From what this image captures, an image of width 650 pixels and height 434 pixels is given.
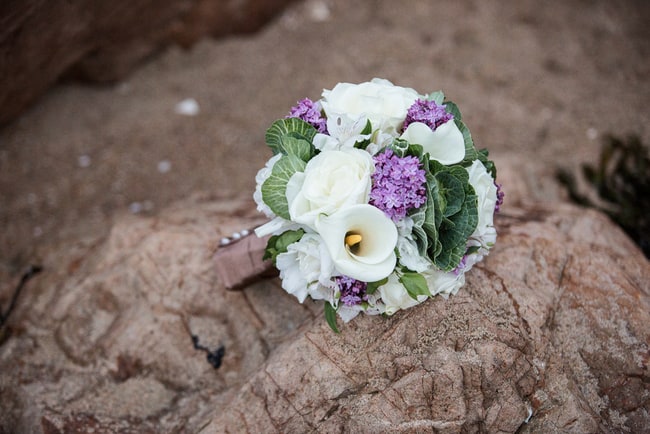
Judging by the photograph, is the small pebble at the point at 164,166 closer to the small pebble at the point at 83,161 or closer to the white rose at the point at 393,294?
the small pebble at the point at 83,161

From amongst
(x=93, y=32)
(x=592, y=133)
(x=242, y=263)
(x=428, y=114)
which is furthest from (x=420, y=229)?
(x=93, y=32)

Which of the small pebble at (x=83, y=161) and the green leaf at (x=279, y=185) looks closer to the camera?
the green leaf at (x=279, y=185)

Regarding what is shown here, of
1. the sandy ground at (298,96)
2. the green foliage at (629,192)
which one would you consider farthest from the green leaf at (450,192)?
the sandy ground at (298,96)

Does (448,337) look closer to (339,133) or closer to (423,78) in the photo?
(339,133)

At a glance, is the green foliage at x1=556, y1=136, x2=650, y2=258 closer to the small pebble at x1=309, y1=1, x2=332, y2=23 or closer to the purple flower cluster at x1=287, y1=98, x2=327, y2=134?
the purple flower cluster at x1=287, y1=98, x2=327, y2=134

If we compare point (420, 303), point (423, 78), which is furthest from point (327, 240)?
point (423, 78)

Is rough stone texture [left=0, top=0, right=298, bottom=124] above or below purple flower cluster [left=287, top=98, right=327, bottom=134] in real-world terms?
below

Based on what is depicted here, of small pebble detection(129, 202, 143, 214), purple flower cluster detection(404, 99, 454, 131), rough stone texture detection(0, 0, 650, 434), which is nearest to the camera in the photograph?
purple flower cluster detection(404, 99, 454, 131)

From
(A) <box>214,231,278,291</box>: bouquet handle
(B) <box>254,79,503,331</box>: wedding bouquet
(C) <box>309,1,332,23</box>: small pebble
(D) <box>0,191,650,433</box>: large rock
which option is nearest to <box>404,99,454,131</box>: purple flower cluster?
(B) <box>254,79,503,331</box>: wedding bouquet
